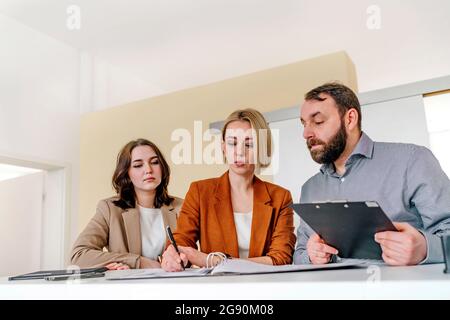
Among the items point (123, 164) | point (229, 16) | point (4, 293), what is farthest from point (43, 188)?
point (4, 293)

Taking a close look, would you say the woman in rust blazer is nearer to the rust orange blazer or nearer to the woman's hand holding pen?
the rust orange blazer

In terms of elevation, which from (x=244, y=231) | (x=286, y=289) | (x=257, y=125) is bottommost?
(x=286, y=289)

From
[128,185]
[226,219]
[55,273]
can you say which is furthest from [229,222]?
[55,273]

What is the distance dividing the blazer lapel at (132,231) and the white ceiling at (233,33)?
174cm

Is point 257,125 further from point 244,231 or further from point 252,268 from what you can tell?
point 252,268

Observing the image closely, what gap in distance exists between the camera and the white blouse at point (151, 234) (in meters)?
2.23

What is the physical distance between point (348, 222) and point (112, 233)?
1.55 meters

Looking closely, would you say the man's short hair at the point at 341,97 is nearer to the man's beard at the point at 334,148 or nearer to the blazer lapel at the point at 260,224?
the man's beard at the point at 334,148

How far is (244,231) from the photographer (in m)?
1.90

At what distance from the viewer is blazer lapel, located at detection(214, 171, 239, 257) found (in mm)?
1867

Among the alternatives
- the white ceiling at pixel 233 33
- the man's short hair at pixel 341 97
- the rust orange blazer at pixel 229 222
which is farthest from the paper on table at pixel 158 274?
the white ceiling at pixel 233 33
